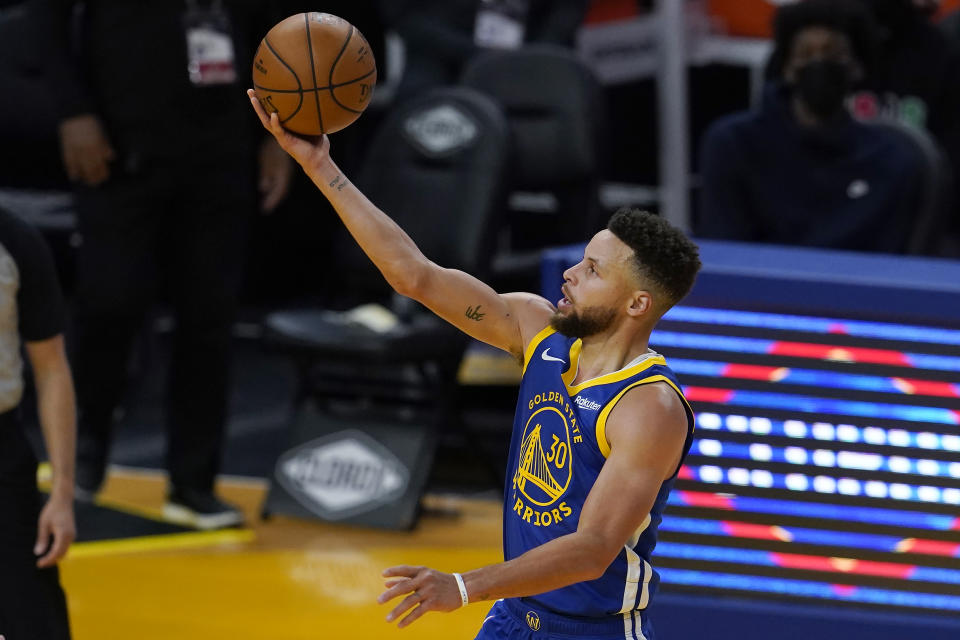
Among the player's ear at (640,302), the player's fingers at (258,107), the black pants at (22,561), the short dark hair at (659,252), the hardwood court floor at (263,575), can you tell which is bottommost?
the hardwood court floor at (263,575)

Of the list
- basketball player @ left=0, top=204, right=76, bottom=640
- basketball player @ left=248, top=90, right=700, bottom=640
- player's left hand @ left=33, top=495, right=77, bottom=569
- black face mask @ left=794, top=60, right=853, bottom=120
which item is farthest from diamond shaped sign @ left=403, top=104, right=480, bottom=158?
basketball player @ left=248, top=90, right=700, bottom=640

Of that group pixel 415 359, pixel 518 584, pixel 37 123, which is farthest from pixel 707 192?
pixel 37 123

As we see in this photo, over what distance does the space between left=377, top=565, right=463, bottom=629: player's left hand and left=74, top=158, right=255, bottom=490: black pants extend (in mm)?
3221

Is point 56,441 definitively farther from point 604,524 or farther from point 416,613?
point 604,524

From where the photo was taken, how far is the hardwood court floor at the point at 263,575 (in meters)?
4.89

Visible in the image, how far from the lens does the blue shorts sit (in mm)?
3115

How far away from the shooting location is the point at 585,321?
3.10m

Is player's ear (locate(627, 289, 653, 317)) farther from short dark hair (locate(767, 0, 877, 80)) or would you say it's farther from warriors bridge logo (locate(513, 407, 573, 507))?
short dark hair (locate(767, 0, 877, 80))

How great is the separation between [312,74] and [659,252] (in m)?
0.85

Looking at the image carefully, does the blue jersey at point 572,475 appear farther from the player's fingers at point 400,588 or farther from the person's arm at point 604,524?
the player's fingers at point 400,588

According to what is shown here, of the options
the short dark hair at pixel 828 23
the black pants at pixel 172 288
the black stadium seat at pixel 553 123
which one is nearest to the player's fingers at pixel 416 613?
the black pants at pixel 172 288

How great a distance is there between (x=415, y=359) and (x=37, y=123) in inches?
141

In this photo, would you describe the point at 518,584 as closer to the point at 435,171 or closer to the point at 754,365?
the point at 754,365

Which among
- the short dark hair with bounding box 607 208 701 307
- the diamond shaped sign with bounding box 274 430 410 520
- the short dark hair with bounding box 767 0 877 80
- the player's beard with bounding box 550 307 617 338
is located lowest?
the diamond shaped sign with bounding box 274 430 410 520
